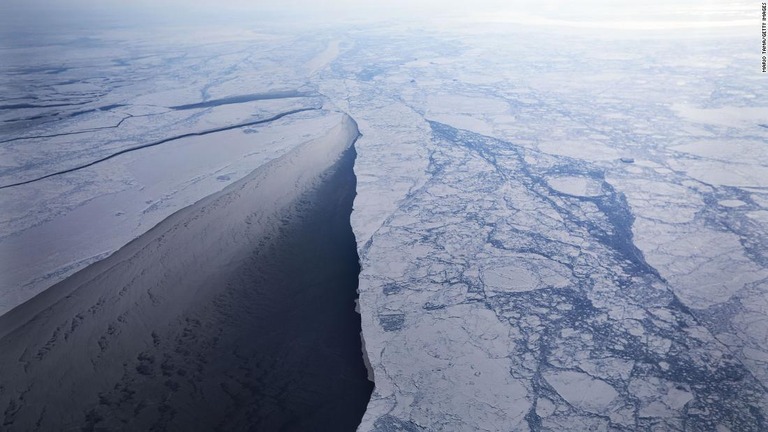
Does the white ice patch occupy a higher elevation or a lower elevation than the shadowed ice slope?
higher

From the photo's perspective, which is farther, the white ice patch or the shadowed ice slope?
the white ice patch

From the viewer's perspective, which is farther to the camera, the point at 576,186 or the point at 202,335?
the point at 576,186

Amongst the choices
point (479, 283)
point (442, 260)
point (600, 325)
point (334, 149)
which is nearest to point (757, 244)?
point (600, 325)

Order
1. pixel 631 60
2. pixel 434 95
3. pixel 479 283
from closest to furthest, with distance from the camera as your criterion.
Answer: pixel 479 283 < pixel 434 95 < pixel 631 60

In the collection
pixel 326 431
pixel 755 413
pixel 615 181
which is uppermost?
pixel 615 181

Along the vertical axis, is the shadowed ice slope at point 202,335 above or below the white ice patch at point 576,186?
below

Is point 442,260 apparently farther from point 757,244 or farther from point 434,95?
point 434,95

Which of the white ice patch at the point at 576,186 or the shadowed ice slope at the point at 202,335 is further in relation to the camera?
the white ice patch at the point at 576,186

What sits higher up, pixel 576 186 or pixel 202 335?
pixel 576 186
